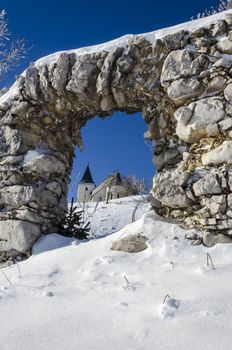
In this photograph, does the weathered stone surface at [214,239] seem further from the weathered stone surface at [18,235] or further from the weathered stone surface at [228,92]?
the weathered stone surface at [18,235]

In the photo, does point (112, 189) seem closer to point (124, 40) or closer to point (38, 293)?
point (124, 40)

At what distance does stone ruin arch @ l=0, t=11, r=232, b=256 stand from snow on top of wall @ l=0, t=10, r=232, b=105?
16mm

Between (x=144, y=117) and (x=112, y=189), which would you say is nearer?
(x=144, y=117)

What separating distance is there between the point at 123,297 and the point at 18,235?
2026mm

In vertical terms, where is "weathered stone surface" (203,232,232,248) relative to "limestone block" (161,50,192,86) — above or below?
below

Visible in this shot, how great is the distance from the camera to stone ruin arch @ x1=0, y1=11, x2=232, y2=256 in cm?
345

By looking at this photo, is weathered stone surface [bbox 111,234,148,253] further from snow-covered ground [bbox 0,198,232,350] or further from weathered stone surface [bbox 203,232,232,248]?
weathered stone surface [bbox 203,232,232,248]

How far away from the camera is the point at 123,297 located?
7.77 ft

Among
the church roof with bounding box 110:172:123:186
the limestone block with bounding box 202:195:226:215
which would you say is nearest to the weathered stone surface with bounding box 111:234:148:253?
the limestone block with bounding box 202:195:226:215

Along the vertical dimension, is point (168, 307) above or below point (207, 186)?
below

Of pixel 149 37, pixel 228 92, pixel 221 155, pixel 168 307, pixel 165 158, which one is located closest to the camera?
pixel 168 307

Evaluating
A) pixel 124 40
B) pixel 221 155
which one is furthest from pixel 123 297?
pixel 124 40

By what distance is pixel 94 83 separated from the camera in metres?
4.32

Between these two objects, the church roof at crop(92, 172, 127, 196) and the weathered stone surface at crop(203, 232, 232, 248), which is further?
the church roof at crop(92, 172, 127, 196)
